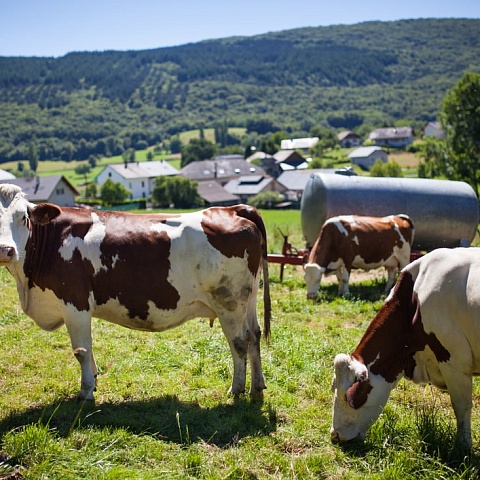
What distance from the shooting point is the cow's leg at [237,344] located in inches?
267

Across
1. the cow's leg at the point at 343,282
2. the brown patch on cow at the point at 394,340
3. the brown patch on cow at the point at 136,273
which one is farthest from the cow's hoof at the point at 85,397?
the cow's leg at the point at 343,282

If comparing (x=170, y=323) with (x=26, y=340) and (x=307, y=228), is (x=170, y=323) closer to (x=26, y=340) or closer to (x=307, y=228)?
(x=26, y=340)

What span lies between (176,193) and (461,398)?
247ft

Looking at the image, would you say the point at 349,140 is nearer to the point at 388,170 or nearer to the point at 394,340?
the point at 388,170

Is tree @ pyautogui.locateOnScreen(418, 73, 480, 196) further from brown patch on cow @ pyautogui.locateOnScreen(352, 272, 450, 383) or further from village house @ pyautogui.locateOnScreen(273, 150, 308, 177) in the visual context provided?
village house @ pyautogui.locateOnScreen(273, 150, 308, 177)

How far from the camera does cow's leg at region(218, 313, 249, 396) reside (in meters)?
6.77

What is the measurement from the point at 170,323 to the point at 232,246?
1.18 meters

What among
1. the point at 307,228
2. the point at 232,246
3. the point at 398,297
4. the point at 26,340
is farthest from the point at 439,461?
the point at 307,228

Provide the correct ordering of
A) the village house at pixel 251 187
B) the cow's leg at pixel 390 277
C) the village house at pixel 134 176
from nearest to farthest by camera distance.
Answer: the cow's leg at pixel 390 277
the village house at pixel 251 187
the village house at pixel 134 176

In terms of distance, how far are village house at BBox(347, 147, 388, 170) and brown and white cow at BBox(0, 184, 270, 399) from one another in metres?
112

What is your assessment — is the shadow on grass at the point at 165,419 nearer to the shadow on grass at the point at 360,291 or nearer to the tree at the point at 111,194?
the shadow on grass at the point at 360,291

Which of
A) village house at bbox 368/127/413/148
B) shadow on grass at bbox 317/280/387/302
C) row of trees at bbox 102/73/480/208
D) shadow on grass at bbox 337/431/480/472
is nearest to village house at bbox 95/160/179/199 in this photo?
village house at bbox 368/127/413/148

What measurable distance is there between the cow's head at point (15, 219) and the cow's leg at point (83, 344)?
93 cm

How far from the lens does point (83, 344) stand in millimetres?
6555
